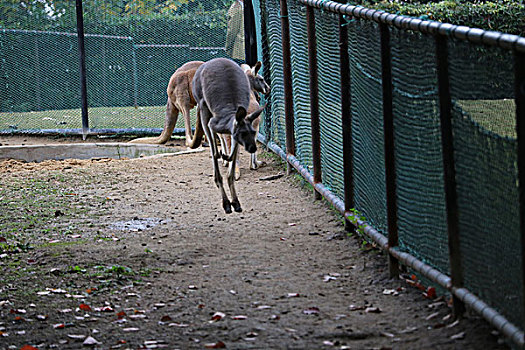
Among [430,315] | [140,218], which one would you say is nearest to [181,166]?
[140,218]

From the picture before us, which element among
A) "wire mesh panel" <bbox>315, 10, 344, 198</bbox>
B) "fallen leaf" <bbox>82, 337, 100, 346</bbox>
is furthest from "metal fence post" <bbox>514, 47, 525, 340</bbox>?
"wire mesh panel" <bbox>315, 10, 344, 198</bbox>

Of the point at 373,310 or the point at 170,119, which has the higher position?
the point at 373,310

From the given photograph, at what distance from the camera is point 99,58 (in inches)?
560

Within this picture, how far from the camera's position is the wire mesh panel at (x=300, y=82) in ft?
26.9

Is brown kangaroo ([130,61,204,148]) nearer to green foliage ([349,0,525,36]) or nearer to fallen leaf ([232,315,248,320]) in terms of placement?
green foliage ([349,0,525,36])

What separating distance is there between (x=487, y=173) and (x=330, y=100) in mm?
3306

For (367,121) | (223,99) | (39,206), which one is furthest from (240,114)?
(39,206)

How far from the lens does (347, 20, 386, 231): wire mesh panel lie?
5.38 meters

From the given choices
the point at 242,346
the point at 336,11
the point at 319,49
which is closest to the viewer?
the point at 242,346

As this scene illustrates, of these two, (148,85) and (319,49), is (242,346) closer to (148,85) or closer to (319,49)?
(319,49)

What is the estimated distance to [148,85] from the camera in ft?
47.7

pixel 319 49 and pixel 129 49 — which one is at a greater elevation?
pixel 319 49

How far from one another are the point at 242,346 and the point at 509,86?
185 centimetres

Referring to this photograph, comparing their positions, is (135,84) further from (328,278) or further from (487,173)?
(487,173)
